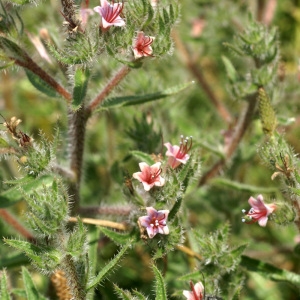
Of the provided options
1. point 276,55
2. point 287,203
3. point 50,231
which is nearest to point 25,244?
point 50,231

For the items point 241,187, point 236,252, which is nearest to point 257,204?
point 236,252

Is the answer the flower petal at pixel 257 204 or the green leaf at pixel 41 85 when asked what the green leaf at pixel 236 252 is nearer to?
the flower petal at pixel 257 204

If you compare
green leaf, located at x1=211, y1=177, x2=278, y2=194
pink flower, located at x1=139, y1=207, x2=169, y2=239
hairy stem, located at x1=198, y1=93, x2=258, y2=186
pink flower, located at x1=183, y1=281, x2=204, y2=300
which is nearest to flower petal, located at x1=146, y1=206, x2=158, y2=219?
pink flower, located at x1=139, y1=207, x2=169, y2=239

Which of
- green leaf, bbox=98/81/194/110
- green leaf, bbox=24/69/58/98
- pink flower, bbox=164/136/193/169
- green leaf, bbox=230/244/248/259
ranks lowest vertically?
green leaf, bbox=230/244/248/259

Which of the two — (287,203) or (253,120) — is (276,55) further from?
(287,203)

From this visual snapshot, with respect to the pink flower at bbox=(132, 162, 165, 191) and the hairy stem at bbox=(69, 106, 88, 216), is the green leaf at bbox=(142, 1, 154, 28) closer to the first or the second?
the hairy stem at bbox=(69, 106, 88, 216)

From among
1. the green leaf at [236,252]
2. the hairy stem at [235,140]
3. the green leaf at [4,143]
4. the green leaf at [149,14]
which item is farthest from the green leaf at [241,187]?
the green leaf at [4,143]

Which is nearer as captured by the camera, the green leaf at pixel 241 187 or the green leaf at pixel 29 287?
the green leaf at pixel 29 287
